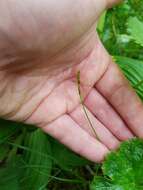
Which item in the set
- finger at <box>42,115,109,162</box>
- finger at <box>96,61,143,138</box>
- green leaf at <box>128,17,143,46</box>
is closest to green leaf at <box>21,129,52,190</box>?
finger at <box>42,115,109,162</box>

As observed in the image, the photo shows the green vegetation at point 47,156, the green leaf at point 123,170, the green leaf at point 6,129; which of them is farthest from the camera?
the green leaf at point 6,129

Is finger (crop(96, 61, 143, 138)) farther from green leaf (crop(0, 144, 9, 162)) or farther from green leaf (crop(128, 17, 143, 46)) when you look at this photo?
green leaf (crop(0, 144, 9, 162))

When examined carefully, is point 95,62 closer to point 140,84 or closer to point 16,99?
point 140,84

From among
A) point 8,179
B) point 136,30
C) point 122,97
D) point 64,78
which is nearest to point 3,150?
point 8,179

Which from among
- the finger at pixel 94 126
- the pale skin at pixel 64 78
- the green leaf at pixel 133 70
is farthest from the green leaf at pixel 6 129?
the green leaf at pixel 133 70

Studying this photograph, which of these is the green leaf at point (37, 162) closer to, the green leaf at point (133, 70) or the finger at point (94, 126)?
the finger at point (94, 126)

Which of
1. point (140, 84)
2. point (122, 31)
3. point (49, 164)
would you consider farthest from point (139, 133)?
point (122, 31)
